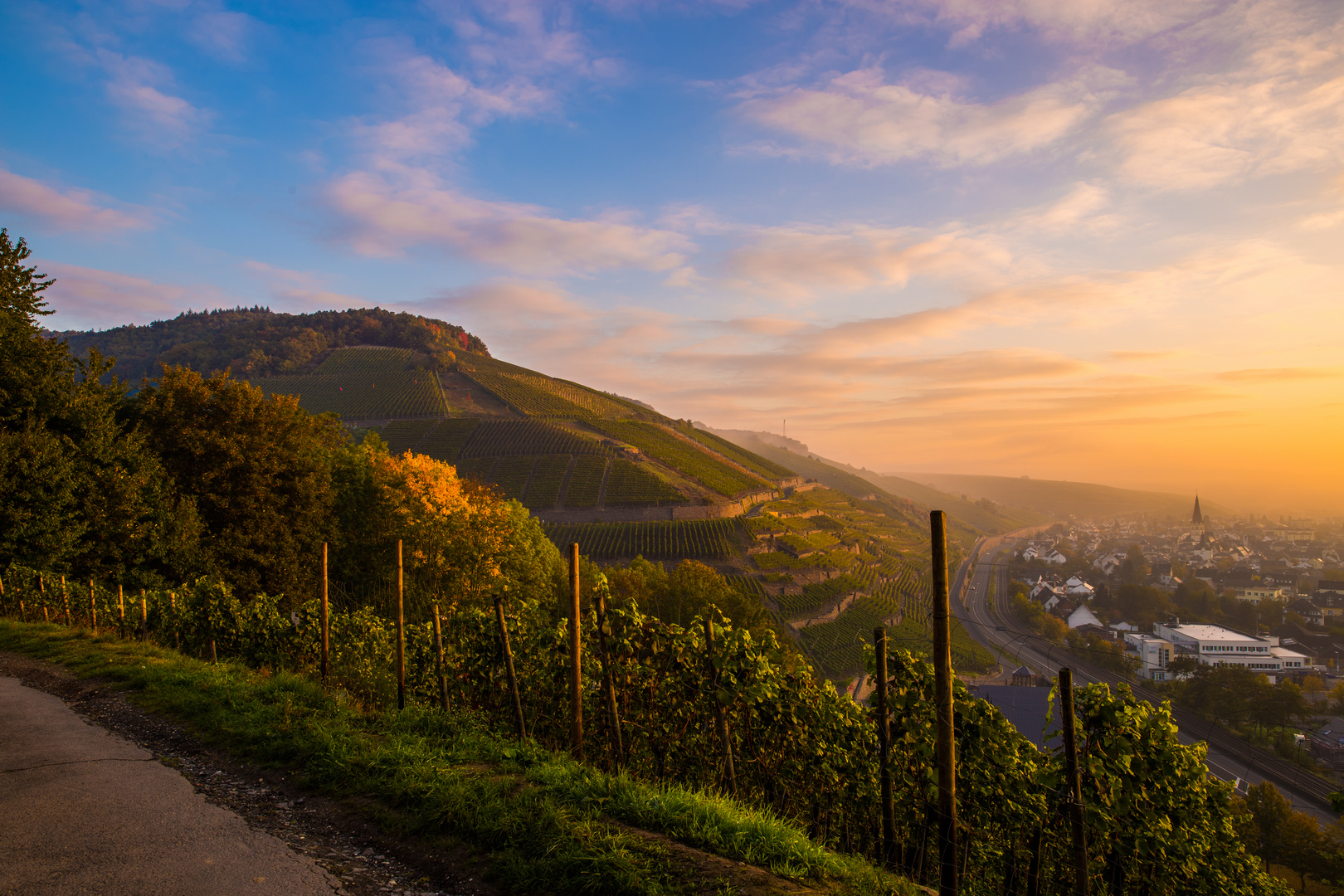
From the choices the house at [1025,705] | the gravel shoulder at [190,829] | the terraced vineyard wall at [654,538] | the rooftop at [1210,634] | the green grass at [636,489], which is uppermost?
the gravel shoulder at [190,829]

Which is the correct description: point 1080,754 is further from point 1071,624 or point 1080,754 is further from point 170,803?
point 1071,624

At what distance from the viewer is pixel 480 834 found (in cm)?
464

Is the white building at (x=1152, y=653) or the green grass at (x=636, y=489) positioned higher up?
the green grass at (x=636, y=489)

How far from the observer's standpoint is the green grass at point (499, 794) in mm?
4105

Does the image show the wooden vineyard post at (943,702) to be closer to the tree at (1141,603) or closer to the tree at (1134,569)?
the tree at (1141,603)

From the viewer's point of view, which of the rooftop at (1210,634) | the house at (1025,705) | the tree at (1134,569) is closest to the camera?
the house at (1025,705)

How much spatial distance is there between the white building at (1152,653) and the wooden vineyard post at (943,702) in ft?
213

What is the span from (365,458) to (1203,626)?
87.9 meters

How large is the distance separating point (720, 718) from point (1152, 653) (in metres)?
71.5

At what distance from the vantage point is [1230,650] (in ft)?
200

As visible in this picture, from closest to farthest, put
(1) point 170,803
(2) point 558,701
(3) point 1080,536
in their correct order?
1. (1) point 170,803
2. (2) point 558,701
3. (3) point 1080,536

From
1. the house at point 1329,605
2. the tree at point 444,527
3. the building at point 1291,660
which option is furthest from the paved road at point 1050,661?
the house at point 1329,605

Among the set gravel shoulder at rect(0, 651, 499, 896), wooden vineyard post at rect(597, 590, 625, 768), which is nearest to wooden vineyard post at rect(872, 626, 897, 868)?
wooden vineyard post at rect(597, 590, 625, 768)

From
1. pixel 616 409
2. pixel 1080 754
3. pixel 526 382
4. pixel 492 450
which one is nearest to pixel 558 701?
pixel 1080 754
